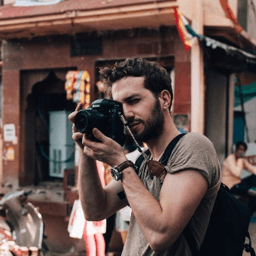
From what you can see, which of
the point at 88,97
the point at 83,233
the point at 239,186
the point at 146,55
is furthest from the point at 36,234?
the point at 239,186

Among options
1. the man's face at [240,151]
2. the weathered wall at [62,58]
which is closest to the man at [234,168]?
the man's face at [240,151]

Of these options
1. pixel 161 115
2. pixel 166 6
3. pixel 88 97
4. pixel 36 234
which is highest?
pixel 166 6

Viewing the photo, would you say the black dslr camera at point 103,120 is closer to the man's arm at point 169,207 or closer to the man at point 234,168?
the man's arm at point 169,207

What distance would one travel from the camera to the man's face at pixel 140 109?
5.55 feet

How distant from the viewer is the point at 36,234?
460 cm

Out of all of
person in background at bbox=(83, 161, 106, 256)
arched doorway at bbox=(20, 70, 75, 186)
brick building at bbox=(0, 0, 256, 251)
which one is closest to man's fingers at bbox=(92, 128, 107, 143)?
person in background at bbox=(83, 161, 106, 256)

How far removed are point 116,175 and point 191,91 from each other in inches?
202

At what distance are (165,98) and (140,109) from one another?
14cm

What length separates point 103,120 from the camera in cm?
168

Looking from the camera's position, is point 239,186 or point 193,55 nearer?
point 193,55

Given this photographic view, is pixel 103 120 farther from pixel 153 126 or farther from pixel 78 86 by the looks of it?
pixel 78 86

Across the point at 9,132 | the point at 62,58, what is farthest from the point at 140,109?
the point at 9,132

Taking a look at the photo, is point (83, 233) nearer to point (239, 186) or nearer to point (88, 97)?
point (88, 97)

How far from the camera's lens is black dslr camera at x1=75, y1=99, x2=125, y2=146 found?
64.8 inches
